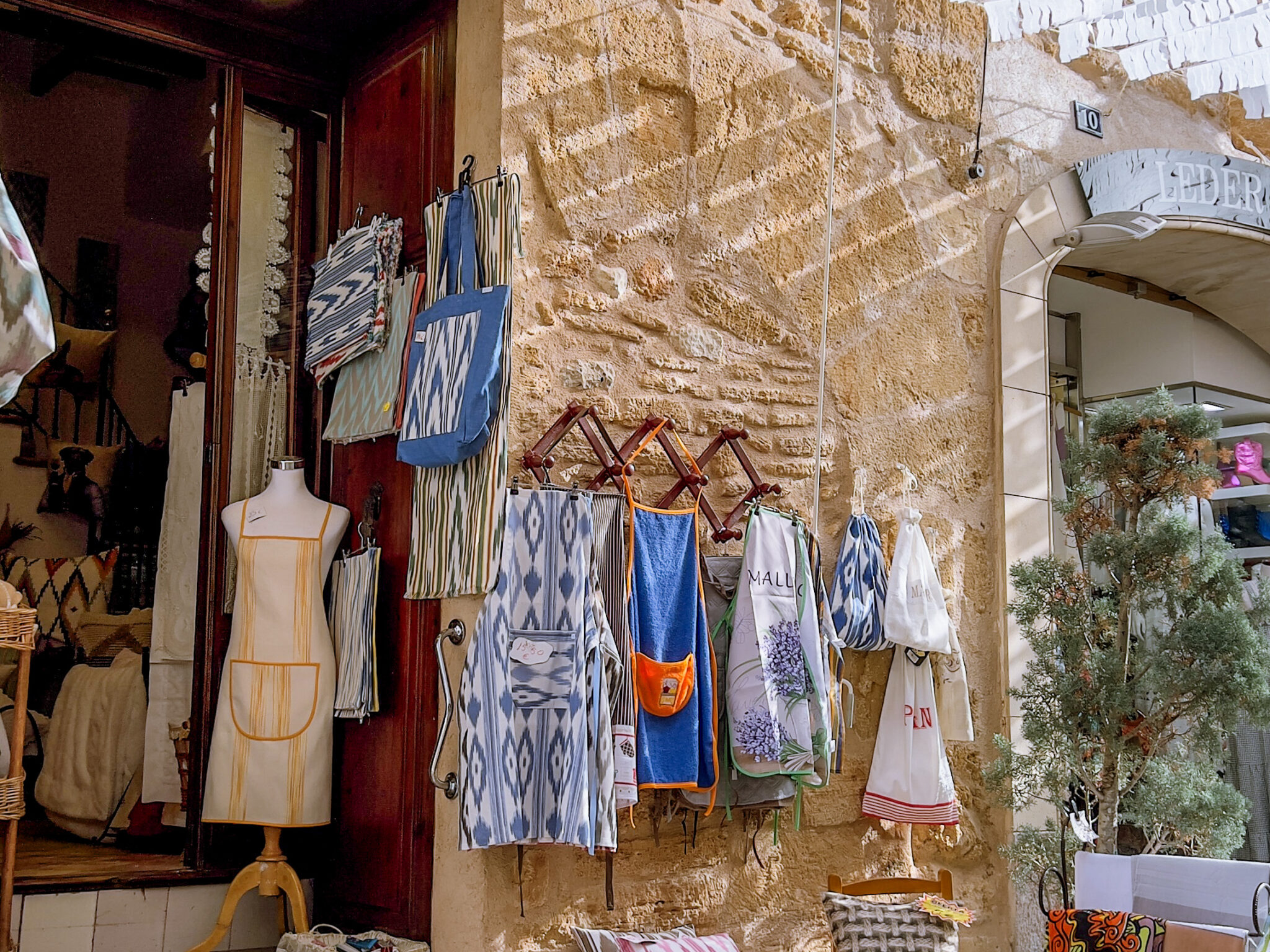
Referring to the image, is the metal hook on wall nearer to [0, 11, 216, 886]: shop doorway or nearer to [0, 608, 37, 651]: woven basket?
[0, 11, 216, 886]: shop doorway

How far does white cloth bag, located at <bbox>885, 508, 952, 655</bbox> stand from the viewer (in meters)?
3.89

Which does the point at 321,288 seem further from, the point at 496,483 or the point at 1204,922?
the point at 1204,922

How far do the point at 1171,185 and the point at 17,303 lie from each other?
4703 mm

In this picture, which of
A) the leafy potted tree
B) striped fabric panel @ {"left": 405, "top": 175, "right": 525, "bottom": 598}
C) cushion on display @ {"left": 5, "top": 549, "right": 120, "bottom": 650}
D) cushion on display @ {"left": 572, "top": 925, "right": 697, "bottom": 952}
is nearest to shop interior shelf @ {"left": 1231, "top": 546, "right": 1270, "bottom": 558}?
the leafy potted tree

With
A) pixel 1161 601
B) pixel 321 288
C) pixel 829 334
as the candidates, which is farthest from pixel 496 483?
pixel 1161 601

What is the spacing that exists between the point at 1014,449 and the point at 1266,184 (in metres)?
1.94

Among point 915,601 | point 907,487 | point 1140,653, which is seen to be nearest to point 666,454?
point 915,601

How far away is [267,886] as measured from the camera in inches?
134

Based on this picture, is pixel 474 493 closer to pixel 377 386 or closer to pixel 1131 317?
pixel 377 386

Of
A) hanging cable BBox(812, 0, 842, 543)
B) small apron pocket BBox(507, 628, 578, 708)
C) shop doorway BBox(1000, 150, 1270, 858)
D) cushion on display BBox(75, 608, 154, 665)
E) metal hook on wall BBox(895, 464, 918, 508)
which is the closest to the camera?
small apron pocket BBox(507, 628, 578, 708)

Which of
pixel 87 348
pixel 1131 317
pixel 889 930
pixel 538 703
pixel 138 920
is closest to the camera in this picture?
pixel 538 703

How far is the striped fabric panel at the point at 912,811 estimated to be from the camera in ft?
12.6

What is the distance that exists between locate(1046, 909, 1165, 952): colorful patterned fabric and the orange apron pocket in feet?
3.33

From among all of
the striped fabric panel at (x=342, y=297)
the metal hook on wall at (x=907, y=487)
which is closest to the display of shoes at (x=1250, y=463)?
the metal hook on wall at (x=907, y=487)
